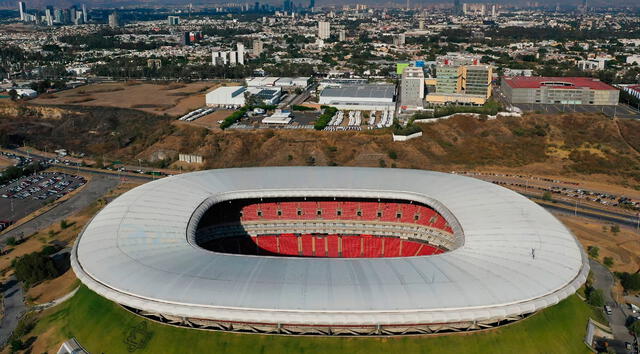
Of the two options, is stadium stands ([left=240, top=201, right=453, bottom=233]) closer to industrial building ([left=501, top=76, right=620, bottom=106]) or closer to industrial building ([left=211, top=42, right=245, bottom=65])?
industrial building ([left=501, top=76, right=620, bottom=106])

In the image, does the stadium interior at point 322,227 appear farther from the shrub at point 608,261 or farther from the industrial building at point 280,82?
the industrial building at point 280,82

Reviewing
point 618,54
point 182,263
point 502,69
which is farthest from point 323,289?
point 618,54

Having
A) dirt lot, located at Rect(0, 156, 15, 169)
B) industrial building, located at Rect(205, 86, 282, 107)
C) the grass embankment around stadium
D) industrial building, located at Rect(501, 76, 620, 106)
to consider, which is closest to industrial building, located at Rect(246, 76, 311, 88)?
industrial building, located at Rect(205, 86, 282, 107)

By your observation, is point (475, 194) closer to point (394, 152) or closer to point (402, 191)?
point (402, 191)

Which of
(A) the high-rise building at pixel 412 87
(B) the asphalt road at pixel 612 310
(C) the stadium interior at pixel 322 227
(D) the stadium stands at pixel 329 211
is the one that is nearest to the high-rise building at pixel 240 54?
(A) the high-rise building at pixel 412 87

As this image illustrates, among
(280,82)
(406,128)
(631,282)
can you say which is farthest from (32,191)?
(280,82)
